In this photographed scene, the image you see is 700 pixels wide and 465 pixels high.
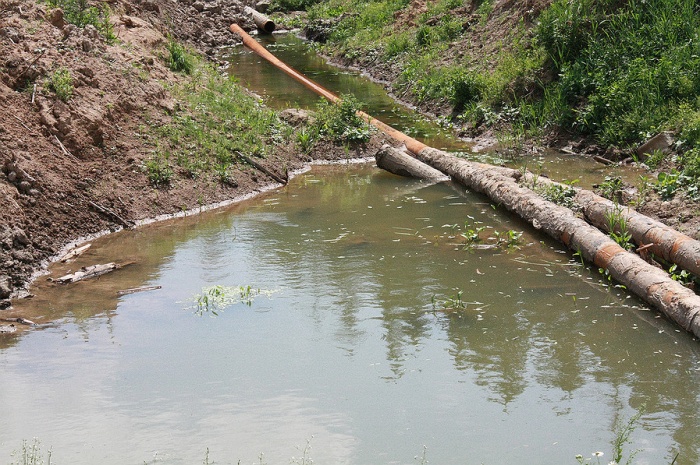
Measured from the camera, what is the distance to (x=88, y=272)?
9305 millimetres

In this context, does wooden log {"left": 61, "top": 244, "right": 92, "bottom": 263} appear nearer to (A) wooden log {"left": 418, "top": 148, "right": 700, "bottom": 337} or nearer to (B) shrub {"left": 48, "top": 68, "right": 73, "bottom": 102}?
(B) shrub {"left": 48, "top": 68, "right": 73, "bottom": 102}

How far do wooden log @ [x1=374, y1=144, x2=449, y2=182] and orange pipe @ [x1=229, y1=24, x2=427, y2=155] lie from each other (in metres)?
0.77

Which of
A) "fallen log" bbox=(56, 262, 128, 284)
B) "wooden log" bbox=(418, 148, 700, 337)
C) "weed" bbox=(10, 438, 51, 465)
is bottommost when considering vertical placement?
"weed" bbox=(10, 438, 51, 465)

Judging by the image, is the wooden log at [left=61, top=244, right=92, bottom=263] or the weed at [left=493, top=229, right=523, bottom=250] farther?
the weed at [left=493, top=229, right=523, bottom=250]

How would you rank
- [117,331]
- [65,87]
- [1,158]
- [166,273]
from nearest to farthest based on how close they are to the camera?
[117,331], [166,273], [1,158], [65,87]

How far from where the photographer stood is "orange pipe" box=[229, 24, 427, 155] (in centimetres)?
1464

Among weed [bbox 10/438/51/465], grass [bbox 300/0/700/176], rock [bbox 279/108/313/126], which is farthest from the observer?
rock [bbox 279/108/313/126]

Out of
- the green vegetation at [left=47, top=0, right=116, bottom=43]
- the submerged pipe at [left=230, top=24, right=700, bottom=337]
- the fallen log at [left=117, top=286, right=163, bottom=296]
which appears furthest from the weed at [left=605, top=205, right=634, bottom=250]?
the green vegetation at [left=47, top=0, right=116, bottom=43]

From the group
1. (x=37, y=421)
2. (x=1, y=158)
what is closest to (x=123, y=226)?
(x=1, y=158)

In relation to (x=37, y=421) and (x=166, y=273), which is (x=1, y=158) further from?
(x=37, y=421)

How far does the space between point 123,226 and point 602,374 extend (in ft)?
21.1

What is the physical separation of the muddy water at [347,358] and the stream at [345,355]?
0.8 inches

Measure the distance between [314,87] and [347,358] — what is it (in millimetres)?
12660

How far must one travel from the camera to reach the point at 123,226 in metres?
11.0
